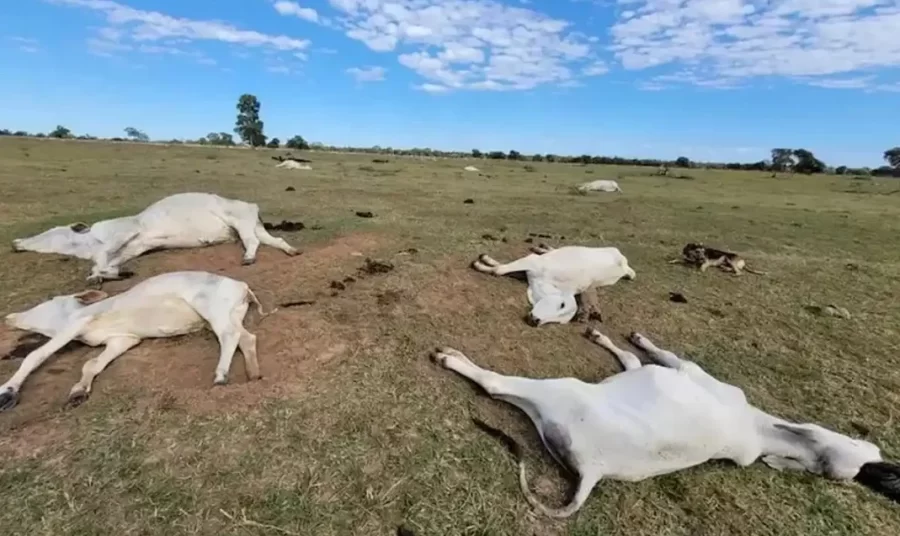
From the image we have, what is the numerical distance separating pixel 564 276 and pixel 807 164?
5082 centimetres

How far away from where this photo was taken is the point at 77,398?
3510 mm

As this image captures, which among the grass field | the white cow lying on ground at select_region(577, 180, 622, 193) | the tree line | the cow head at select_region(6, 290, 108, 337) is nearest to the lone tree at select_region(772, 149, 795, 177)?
the tree line

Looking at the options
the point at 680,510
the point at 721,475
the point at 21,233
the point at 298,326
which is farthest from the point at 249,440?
the point at 21,233

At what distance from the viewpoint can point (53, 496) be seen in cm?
280

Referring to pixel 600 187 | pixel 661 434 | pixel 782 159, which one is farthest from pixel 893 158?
pixel 661 434

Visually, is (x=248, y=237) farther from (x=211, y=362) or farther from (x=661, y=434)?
(x=661, y=434)

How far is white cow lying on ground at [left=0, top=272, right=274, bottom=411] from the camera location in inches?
156

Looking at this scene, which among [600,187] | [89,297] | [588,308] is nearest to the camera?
[89,297]

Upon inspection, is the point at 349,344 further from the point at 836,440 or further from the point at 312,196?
the point at 312,196

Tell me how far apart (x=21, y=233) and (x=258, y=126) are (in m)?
59.2

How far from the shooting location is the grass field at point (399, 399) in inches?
115

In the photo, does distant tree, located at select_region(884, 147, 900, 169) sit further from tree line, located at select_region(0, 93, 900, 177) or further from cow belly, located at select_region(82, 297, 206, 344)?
cow belly, located at select_region(82, 297, 206, 344)

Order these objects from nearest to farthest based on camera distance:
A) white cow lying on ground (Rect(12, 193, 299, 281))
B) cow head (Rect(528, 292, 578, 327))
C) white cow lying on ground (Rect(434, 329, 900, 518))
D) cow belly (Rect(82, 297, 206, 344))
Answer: white cow lying on ground (Rect(434, 329, 900, 518))
cow belly (Rect(82, 297, 206, 344))
cow head (Rect(528, 292, 578, 327))
white cow lying on ground (Rect(12, 193, 299, 281))

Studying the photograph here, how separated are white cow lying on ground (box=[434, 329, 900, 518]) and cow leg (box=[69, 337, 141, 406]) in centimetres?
251
